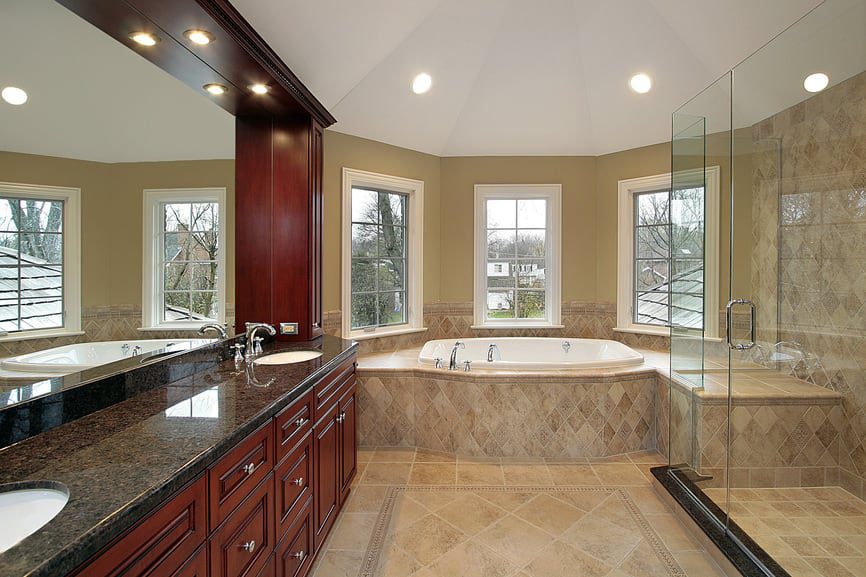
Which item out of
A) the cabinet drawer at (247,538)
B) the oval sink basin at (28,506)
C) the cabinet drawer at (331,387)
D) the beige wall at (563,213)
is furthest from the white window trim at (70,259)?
the beige wall at (563,213)

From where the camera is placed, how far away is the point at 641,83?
148 inches

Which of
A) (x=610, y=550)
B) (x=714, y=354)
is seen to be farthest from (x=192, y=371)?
(x=714, y=354)

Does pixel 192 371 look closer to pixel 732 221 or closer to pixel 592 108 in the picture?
pixel 732 221

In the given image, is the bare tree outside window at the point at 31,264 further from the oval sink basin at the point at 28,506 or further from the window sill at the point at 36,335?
the oval sink basin at the point at 28,506

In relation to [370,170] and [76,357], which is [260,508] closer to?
[76,357]

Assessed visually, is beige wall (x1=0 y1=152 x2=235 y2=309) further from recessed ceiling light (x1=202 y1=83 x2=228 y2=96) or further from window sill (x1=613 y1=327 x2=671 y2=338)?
window sill (x1=613 y1=327 x2=671 y2=338)

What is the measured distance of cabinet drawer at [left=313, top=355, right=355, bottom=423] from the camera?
7.02 ft

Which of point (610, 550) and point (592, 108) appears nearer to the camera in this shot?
point (610, 550)

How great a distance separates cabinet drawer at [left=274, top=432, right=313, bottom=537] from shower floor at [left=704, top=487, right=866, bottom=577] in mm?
2007

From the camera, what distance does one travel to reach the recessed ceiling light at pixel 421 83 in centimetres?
369

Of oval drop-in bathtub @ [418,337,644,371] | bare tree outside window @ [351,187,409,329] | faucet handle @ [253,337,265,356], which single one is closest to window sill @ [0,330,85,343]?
faucet handle @ [253,337,265,356]

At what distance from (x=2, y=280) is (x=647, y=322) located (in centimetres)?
453

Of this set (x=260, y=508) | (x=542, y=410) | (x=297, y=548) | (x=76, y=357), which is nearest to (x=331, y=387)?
(x=297, y=548)

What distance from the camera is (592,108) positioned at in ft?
13.7
